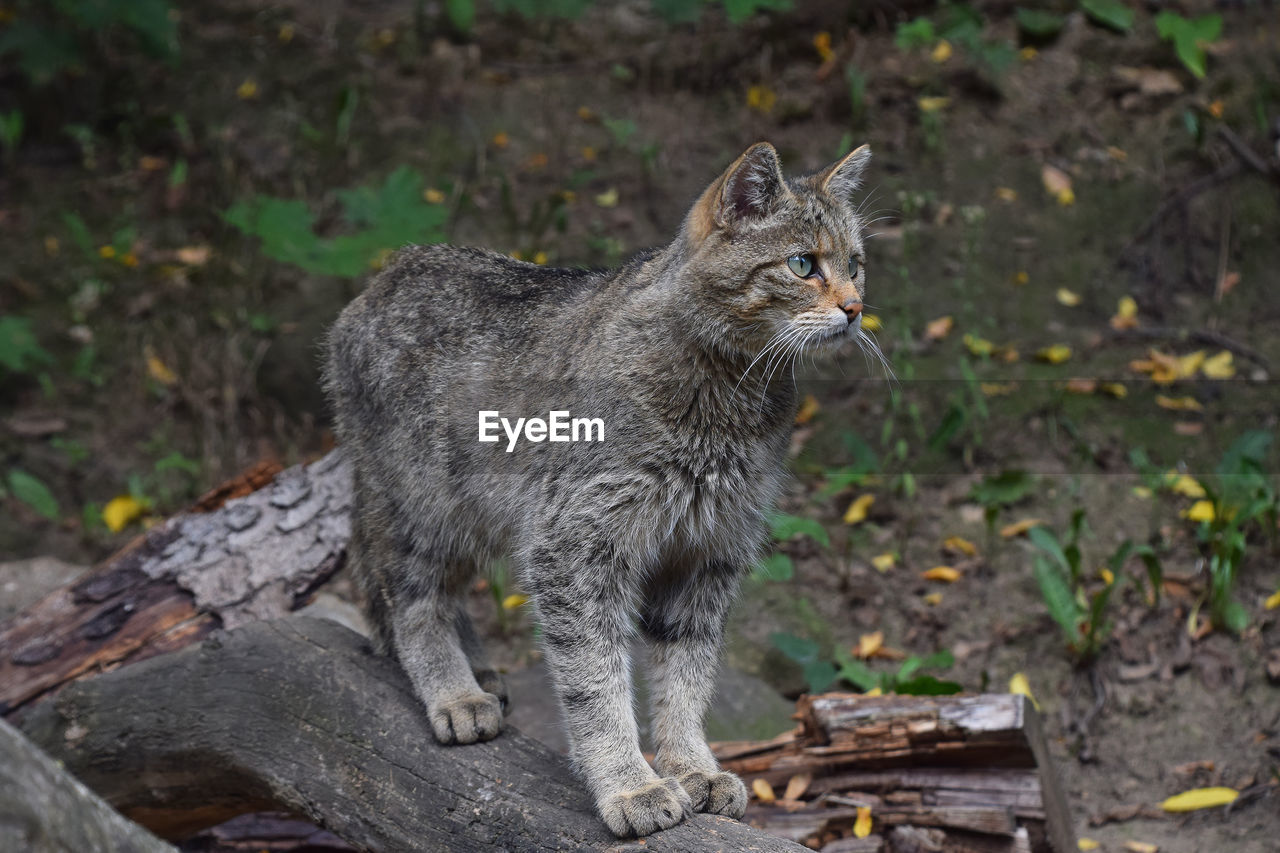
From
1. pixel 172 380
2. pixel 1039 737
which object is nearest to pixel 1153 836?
pixel 1039 737

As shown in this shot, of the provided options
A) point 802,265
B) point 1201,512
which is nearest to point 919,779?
point 802,265

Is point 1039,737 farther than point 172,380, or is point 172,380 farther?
point 172,380

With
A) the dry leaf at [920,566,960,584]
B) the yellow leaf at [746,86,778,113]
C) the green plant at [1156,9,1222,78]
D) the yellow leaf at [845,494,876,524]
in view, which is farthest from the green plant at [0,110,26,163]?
the green plant at [1156,9,1222,78]

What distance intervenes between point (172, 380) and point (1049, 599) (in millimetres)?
5455

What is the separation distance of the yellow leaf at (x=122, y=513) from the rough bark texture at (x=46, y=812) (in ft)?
16.3

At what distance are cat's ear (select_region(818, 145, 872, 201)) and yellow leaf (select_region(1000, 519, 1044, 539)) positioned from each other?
9.13 ft

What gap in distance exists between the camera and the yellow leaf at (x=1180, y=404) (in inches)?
255

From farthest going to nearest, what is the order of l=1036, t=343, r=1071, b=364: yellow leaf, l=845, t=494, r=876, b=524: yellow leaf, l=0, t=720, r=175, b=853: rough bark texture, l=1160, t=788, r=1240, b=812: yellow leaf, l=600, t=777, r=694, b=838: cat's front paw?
1. l=1036, t=343, r=1071, b=364: yellow leaf
2. l=845, t=494, r=876, b=524: yellow leaf
3. l=1160, t=788, r=1240, b=812: yellow leaf
4. l=600, t=777, r=694, b=838: cat's front paw
5. l=0, t=720, r=175, b=853: rough bark texture

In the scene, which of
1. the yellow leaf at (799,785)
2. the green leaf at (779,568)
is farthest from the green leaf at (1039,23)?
the yellow leaf at (799,785)

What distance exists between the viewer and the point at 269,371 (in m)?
7.31

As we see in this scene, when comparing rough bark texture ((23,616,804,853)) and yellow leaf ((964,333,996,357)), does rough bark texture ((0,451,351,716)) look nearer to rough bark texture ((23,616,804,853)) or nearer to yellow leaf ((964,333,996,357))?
rough bark texture ((23,616,804,853))

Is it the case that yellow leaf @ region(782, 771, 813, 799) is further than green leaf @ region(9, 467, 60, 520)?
No

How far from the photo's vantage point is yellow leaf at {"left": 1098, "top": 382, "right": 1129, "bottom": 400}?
6594mm

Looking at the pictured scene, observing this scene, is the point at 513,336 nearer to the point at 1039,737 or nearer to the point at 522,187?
the point at 1039,737
